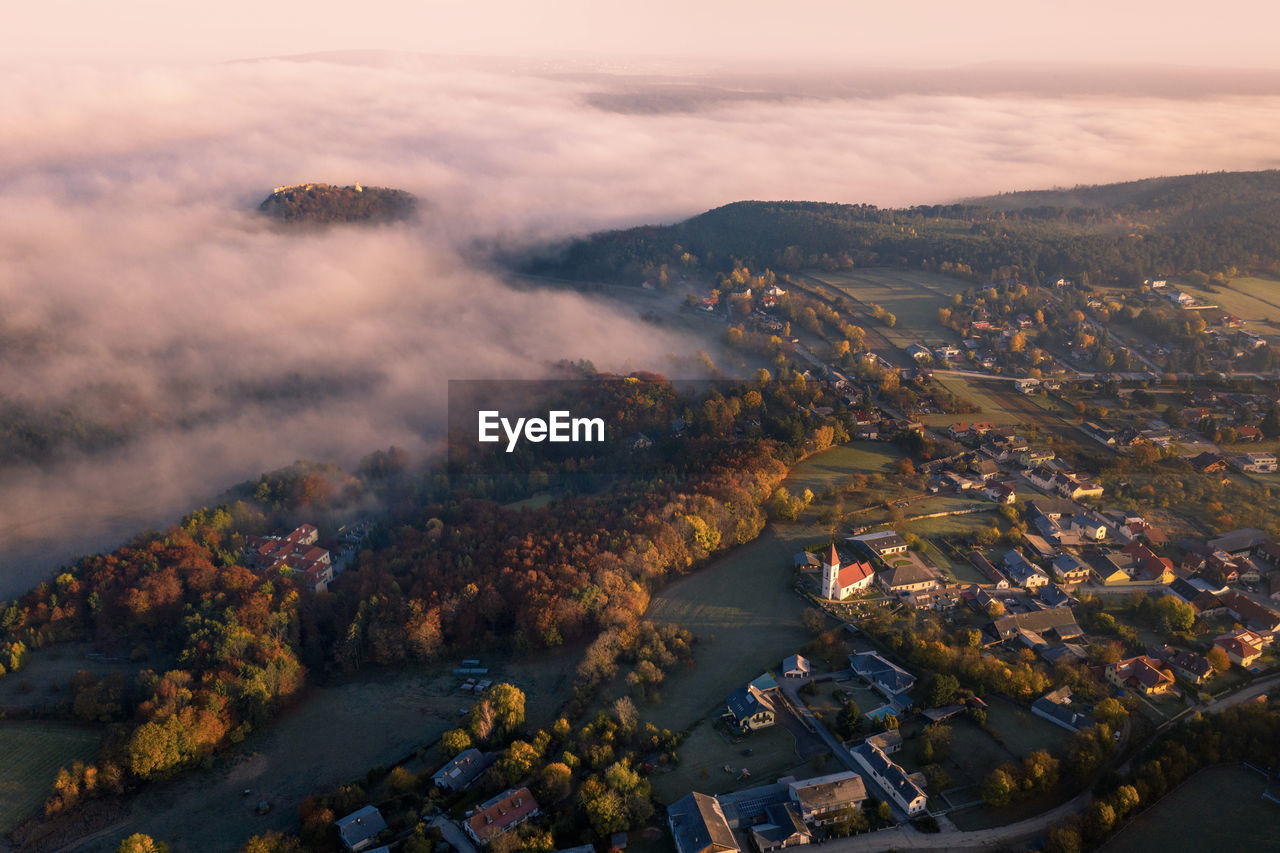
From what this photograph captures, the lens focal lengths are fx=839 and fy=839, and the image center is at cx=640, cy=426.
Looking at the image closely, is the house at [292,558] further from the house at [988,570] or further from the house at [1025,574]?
the house at [1025,574]

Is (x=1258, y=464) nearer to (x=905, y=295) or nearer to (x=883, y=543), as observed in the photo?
(x=883, y=543)

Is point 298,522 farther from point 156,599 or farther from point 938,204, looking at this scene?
point 938,204

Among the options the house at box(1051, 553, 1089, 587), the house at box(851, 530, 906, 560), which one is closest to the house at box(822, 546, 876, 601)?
the house at box(851, 530, 906, 560)

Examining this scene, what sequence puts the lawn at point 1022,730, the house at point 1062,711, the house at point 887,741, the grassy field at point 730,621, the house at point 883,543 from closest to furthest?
the house at point 887,741 < the lawn at point 1022,730 < the house at point 1062,711 < the grassy field at point 730,621 < the house at point 883,543

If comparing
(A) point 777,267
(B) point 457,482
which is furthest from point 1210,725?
(A) point 777,267

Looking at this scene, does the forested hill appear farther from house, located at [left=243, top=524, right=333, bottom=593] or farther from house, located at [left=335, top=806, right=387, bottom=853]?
house, located at [left=335, top=806, right=387, bottom=853]

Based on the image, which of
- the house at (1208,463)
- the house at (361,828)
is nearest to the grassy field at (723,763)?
the house at (361,828)
